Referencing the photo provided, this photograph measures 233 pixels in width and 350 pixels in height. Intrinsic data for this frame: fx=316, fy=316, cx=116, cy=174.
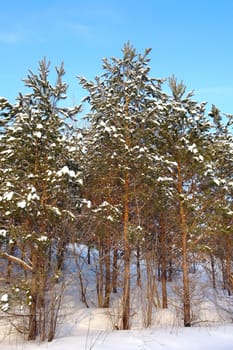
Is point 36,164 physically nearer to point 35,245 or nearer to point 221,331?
point 35,245

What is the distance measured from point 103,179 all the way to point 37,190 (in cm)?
299

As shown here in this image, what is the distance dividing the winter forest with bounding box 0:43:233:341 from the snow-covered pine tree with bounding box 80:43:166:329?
0.13 ft

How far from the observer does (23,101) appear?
31.8 ft

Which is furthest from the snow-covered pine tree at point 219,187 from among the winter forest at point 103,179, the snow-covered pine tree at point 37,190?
the snow-covered pine tree at point 37,190

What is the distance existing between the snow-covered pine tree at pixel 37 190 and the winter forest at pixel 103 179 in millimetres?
32

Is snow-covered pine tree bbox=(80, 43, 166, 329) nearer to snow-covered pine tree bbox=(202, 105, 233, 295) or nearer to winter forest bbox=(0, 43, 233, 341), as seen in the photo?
winter forest bbox=(0, 43, 233, 341)

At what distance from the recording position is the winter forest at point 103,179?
28.8 ft

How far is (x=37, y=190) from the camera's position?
31.5ft

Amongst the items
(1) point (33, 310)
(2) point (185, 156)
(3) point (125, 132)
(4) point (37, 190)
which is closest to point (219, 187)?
(2) point (185, 156)

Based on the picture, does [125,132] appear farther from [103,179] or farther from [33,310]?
[33,310]

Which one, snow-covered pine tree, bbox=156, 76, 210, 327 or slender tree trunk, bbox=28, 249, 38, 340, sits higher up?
snow-covered pine tree, bbox=156, 76, 210, 327

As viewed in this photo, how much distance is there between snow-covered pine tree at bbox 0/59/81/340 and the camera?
841 cm

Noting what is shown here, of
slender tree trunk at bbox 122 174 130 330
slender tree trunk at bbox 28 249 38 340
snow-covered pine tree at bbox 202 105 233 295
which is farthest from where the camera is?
snow-covered pine tree at bbox 202 105 233 295

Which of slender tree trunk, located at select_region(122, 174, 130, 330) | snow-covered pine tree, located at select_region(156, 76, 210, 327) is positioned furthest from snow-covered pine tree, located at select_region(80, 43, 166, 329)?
snow-covered pine tree, located at select_region(156, 76, 210, 327)
